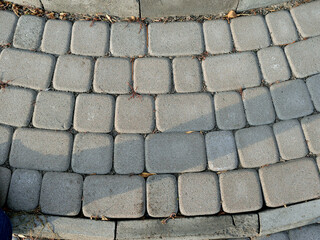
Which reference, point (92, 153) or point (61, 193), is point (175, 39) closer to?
point (92, 153)

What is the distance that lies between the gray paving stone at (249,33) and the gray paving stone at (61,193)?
1.63 metres

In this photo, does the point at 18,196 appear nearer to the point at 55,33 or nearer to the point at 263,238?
the point at 55,33

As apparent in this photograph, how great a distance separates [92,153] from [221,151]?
0.94 meters

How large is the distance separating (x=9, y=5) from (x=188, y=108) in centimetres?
171

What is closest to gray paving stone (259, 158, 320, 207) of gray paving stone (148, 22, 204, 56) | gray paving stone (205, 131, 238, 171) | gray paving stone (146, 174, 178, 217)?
gray paving stone (205, 131, 238, 171)

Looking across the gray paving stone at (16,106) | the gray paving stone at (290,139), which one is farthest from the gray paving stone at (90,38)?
the gray paving stone at (290,139)

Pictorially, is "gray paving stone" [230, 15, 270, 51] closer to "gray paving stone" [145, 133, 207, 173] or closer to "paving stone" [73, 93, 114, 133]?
"gray paving stone" [145, 133, 207, 173]

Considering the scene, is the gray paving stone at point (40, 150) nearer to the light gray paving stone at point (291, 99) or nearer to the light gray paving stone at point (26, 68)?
the light gray paving stone at point (26, 68)

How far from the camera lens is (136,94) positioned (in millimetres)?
2500

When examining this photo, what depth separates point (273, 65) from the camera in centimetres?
256

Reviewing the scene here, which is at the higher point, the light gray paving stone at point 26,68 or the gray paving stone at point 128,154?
the light gray paving stone at point 26,68

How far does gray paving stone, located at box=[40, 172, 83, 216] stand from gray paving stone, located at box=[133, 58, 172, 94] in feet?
2.71


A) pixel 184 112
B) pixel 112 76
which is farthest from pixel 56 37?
pixel 184 112

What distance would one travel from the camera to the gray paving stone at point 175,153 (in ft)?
7.77
